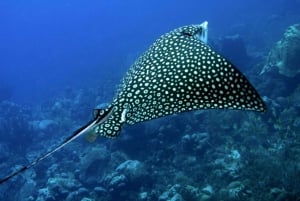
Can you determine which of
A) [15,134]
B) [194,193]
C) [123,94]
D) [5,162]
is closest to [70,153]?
[5,162]

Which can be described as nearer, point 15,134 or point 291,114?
point 291,114

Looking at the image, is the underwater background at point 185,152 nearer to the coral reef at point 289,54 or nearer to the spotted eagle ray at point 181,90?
the coral reef at point 289,54

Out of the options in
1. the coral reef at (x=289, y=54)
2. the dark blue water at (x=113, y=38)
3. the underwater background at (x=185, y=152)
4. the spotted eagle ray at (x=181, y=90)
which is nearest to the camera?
the spotted eagle ray at (x=181, y=90)

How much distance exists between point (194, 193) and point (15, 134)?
52.2 feet

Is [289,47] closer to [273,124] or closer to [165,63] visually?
[273,124]

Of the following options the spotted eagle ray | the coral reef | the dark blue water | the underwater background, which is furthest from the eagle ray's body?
the dark blue water

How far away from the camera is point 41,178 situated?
15.4 m

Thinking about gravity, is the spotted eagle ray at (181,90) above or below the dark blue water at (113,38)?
below

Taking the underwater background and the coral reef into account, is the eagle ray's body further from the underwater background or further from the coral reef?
the coral reef

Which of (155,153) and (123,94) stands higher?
(155,153)

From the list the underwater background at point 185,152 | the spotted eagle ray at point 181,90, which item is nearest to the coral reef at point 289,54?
the underwater background at point 185,152

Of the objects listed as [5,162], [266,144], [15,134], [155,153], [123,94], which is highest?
[15,134]

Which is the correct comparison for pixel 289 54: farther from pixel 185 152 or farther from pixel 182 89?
pixel 182 89

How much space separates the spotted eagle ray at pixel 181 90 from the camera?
3871mm
